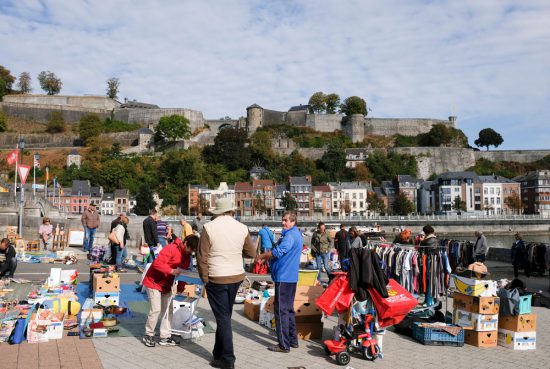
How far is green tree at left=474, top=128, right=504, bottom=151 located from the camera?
322 ft

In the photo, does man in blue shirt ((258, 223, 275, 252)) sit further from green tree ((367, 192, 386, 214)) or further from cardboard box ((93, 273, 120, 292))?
green tree ((367, 192, 386, 214))

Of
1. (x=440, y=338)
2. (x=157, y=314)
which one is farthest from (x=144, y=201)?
(x=440, y=338)

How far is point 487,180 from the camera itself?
7700 cm

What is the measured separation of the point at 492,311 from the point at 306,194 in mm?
65757

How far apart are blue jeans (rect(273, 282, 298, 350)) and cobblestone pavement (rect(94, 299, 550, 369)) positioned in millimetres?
174

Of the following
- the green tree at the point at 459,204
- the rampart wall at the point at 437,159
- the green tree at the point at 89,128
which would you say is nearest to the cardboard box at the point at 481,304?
the green tree at the point at 459,204

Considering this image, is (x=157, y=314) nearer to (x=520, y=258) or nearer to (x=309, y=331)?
(x=309, y=331)

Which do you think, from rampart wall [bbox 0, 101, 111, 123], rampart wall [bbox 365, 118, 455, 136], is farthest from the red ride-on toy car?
rampart wall [bbox 0, 101, 111, 123]

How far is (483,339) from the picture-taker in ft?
21.2

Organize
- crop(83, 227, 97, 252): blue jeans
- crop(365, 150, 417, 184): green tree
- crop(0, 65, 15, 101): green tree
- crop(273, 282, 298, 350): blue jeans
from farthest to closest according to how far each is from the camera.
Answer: crop(0, 65, 15, 101): green tree → crop(365, 150, 417, 184): green tree → crop(83, 227, 97, 252): blue jeans → crop(273, 282, 298, 350): blue jeans

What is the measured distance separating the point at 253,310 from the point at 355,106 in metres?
92.7

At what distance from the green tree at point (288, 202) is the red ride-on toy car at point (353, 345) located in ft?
203

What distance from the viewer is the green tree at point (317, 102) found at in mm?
101750

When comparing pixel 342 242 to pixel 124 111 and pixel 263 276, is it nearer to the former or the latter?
pixel 263 276
